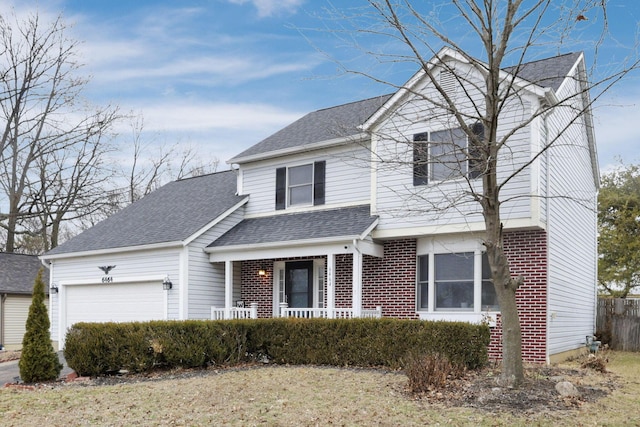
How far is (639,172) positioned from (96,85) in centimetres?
2577

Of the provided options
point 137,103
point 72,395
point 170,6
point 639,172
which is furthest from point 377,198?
point 137,103

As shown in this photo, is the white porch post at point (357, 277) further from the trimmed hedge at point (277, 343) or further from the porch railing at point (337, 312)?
the trimmed hedge at point (277, 343)

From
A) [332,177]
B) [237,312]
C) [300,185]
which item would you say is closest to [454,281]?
[332,177]

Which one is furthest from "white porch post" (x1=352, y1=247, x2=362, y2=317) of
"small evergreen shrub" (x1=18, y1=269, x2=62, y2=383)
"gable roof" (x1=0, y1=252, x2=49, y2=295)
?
"gable roof" (x1=0, y1=252, x2=49, y2=295)

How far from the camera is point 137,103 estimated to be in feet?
118

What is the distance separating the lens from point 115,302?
61.6 feet

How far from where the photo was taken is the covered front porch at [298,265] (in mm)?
14844

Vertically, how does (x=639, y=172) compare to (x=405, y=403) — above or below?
above

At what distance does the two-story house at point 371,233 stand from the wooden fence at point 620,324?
3.01 feet

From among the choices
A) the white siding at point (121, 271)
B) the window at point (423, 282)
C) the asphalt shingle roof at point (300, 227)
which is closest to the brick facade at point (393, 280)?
the window at point (423, 282)

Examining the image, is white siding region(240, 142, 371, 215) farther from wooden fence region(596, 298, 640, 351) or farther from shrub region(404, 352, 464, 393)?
wooden fence region(596, 298, 640, 351)

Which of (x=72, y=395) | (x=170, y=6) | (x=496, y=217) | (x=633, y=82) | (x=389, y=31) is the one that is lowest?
(x=72, y=395)

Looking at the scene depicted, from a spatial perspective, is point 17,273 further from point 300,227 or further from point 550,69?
point 550,69

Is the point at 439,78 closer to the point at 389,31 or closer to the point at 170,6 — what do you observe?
the point at 389,31
